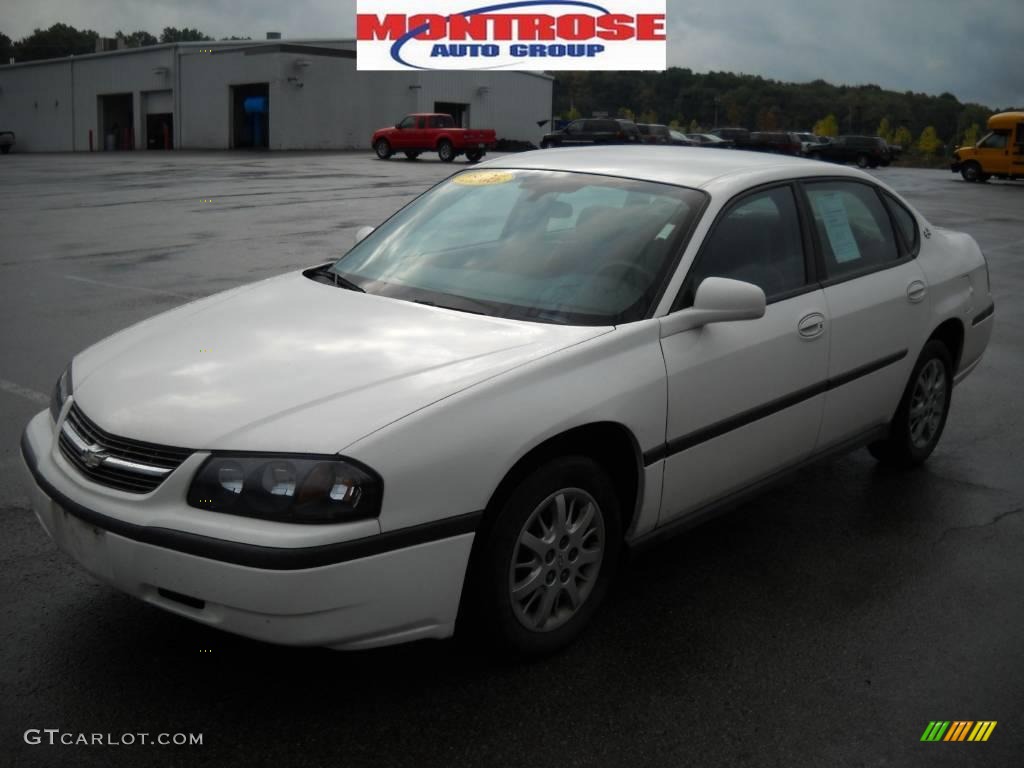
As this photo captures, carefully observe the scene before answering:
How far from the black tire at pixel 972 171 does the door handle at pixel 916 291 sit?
3592cm

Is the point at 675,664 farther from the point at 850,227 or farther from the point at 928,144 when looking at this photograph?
the point at 928,144

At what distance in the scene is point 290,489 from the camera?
2785 millimetres

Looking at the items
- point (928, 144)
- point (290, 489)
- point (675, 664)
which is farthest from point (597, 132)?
point (928, 144)

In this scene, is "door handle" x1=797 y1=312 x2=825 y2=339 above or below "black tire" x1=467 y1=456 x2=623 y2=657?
above

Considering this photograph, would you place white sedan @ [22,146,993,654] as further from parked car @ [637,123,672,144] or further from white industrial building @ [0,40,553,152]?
white industrial building @ [0,40,553,152]

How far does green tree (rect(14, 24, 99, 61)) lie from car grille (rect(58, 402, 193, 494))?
134162 mm

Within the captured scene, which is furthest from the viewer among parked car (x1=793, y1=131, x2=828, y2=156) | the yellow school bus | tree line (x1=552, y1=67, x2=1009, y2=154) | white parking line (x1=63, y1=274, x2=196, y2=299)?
tree line (x1=552, y1=67, x2=1009, y2=154)

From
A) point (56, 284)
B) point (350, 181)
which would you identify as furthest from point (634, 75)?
point (56, 284)

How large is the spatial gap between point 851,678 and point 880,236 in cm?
234

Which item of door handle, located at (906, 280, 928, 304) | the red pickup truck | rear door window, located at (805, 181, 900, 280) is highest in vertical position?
the red pickup truck

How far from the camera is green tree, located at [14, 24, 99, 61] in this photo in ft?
409

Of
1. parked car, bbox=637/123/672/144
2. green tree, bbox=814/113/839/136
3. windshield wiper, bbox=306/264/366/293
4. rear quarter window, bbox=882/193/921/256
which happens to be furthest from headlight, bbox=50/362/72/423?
green tree, bbox=814/113/839/136

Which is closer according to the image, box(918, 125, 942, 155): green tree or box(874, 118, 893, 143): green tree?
box(918, 125, 942, 155): green tree

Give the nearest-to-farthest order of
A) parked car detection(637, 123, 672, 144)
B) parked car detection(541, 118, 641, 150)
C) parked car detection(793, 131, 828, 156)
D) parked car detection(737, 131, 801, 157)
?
parked car detection(541, 118, 641, 150), parked car detection(737, 131, 801, 157), parked car detection(637, 123, 672, 144), parked car detection(793, 131, 828, 156)
